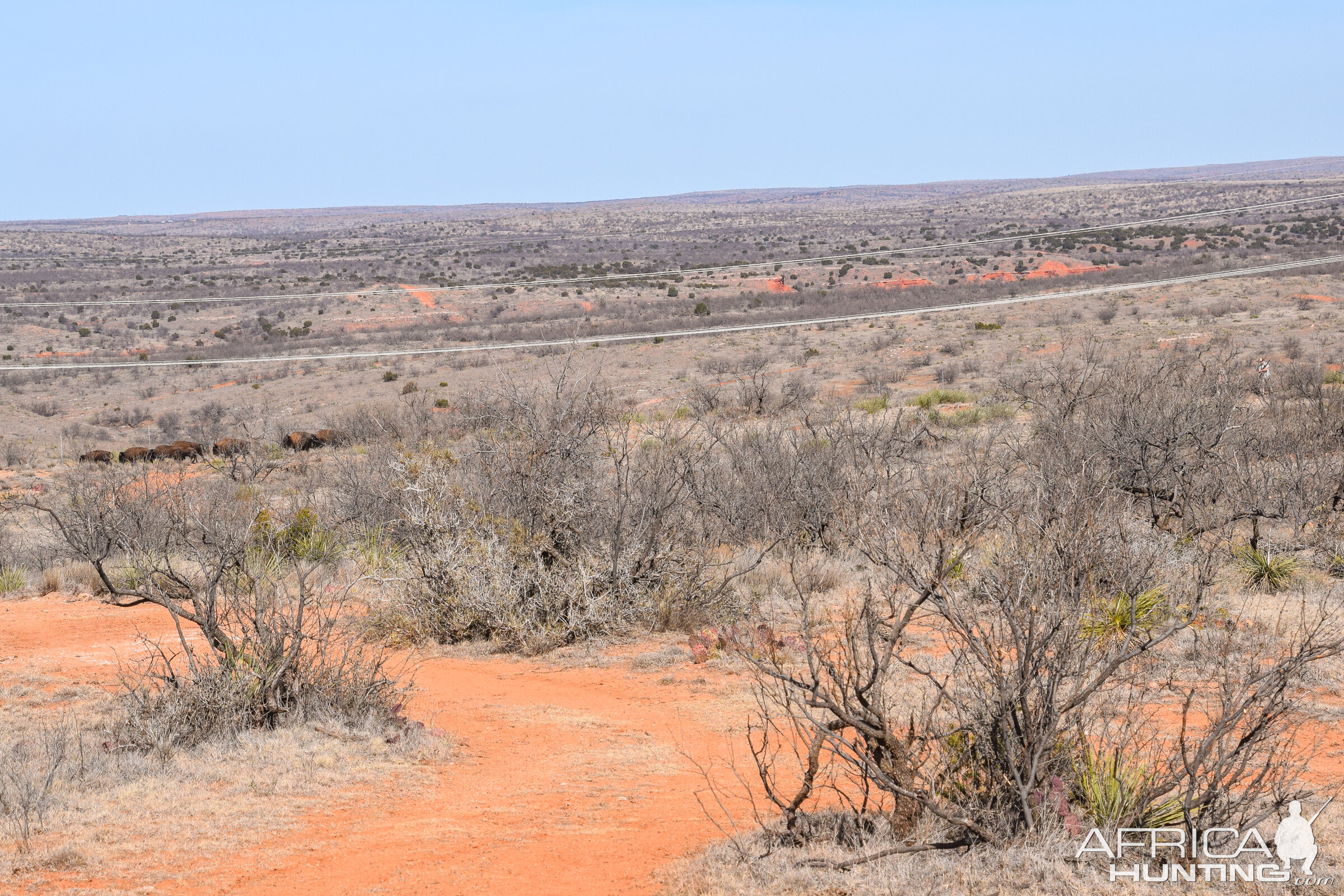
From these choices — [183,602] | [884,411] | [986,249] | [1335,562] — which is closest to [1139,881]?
[1335,562]

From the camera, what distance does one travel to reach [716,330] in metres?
36.0

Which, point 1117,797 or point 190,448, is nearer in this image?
point 1117,797

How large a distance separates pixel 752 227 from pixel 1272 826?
10934 cm

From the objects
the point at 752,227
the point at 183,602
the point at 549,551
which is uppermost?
the point at 752,227

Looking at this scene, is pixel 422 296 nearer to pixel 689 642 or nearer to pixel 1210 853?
pixel 689 642

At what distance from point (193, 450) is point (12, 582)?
1083cm

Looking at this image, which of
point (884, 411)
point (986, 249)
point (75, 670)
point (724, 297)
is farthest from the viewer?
point (986, 249)

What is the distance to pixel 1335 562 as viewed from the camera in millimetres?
9539

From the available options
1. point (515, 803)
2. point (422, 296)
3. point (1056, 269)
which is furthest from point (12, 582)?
point (1056, 269)

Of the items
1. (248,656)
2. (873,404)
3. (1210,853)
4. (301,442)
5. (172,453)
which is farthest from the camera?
(301,442)

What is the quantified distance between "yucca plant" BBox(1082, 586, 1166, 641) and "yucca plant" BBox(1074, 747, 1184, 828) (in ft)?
9.45

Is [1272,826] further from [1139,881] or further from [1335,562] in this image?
[1335,562]

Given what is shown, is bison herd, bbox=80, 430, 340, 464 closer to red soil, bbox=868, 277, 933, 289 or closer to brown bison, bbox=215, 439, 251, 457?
brown bison, bbox=215, 439, 251, 457

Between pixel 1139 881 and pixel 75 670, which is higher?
pixel 1139 881
